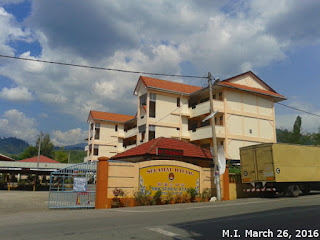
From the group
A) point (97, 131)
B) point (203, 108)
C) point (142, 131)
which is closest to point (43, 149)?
point (97, 131)

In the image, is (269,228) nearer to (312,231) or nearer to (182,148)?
(312,231)

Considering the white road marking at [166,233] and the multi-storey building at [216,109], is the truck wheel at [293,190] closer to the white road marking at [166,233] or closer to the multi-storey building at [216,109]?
the multi-storey building at [216,109]

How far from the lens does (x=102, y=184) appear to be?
50.9ft

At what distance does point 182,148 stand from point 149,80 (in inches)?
634

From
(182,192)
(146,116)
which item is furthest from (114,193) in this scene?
(146,116)

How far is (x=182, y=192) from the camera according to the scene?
1848cm

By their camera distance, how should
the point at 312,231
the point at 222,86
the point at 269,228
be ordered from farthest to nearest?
the point at 222,86, the point at 269,228, the point at 312,231

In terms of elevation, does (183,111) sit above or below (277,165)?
above

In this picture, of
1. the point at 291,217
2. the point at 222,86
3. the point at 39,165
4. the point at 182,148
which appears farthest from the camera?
the point at 39,165

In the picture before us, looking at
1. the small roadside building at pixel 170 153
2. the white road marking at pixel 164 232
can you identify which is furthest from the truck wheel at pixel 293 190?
the white road marking at pixel 164 232

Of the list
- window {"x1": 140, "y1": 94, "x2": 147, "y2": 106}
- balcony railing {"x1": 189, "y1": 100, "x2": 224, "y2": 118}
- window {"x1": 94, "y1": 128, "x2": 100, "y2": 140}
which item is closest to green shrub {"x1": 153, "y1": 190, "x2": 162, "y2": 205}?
balcony railing {"x1": 189, "y1": 100, "x2": 224, "y2": 118}

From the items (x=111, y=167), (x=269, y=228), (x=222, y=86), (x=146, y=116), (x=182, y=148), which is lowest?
(x=269, y=228)

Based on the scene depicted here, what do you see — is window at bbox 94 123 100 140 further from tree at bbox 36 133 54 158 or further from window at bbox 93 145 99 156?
tree at bbox 36 133 54 158

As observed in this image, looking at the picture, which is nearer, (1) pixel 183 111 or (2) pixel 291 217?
(2) pixel 291 217
